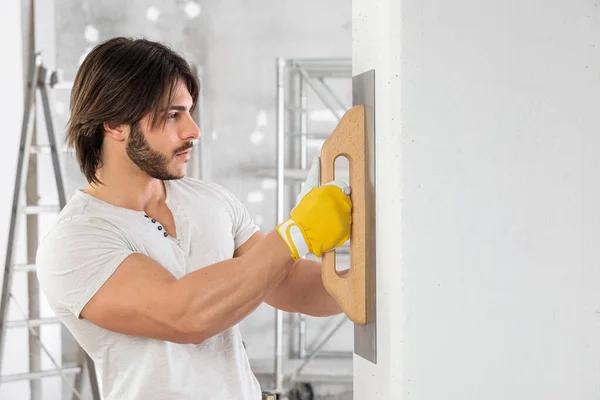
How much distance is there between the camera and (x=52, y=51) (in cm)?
365

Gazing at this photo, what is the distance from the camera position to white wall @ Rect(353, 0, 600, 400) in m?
0.93

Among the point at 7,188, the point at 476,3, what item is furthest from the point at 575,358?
the point at 7,188

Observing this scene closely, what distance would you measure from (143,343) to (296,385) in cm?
260

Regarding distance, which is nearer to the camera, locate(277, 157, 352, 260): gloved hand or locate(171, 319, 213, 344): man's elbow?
locate(277, 157, 352, 260): gloved hand

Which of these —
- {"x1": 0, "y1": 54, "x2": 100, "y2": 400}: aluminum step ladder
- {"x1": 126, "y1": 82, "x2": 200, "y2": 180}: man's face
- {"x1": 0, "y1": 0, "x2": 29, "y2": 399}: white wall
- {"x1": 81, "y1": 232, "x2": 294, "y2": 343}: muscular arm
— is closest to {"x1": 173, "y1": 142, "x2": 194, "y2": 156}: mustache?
{"x1": 126, "y1": 82, "x2": 200, "y2": 180}: man's face

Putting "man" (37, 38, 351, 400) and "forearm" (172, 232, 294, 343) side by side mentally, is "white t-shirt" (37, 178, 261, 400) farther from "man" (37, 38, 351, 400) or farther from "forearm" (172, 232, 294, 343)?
"forearm" (172, 232, 294, 343)

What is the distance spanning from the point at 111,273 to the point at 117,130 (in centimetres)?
36

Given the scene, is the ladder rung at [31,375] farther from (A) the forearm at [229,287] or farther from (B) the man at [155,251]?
(A) the forearm at [229,287]

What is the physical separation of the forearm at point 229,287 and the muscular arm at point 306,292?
1.15ft

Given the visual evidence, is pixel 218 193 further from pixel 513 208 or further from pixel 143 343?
pixel 513 208

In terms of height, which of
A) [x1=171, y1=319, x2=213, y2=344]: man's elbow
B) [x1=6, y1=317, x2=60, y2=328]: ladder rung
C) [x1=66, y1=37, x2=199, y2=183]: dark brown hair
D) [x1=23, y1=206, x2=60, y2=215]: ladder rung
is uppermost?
[x1=66, y1=37, x2=199, y2=183]: dark brown hair

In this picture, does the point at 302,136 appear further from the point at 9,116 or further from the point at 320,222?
the point at 320,222

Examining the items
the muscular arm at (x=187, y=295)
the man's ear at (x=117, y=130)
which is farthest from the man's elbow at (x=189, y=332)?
the man's ear at (x=117, y=130)

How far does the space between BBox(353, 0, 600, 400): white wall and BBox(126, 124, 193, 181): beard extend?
65cm
